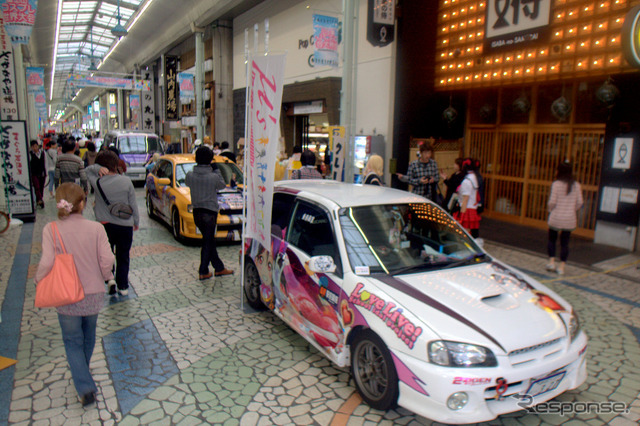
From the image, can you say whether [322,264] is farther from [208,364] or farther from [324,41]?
[324,41]

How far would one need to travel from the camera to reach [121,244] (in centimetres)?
556

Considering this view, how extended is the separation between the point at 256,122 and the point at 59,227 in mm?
2379

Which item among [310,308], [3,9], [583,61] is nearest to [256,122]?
[310,308]

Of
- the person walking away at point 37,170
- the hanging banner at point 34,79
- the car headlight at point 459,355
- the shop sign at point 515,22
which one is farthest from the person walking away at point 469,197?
the hanging banner at point 34,79

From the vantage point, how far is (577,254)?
7.64 m

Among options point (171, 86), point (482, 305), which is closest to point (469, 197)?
point (482, 305)

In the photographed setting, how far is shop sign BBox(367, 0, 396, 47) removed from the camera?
10.1 m

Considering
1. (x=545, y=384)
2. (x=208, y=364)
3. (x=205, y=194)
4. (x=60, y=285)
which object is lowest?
(x=208, y=364)

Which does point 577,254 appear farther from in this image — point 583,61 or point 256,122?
point 256,122

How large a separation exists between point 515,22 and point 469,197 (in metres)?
3.62

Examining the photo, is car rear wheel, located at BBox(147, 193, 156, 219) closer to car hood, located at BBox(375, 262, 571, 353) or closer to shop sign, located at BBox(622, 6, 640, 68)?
car hood, located at BBox(375, 262, 571, 353)

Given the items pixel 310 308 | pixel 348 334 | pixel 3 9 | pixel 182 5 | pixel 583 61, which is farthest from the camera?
pixel 182 5

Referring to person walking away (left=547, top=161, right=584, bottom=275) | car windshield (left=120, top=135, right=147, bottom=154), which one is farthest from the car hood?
car windshield (left=120, top=135, right=147, bottom=154)

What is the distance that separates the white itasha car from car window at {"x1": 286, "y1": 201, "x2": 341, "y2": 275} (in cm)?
1
